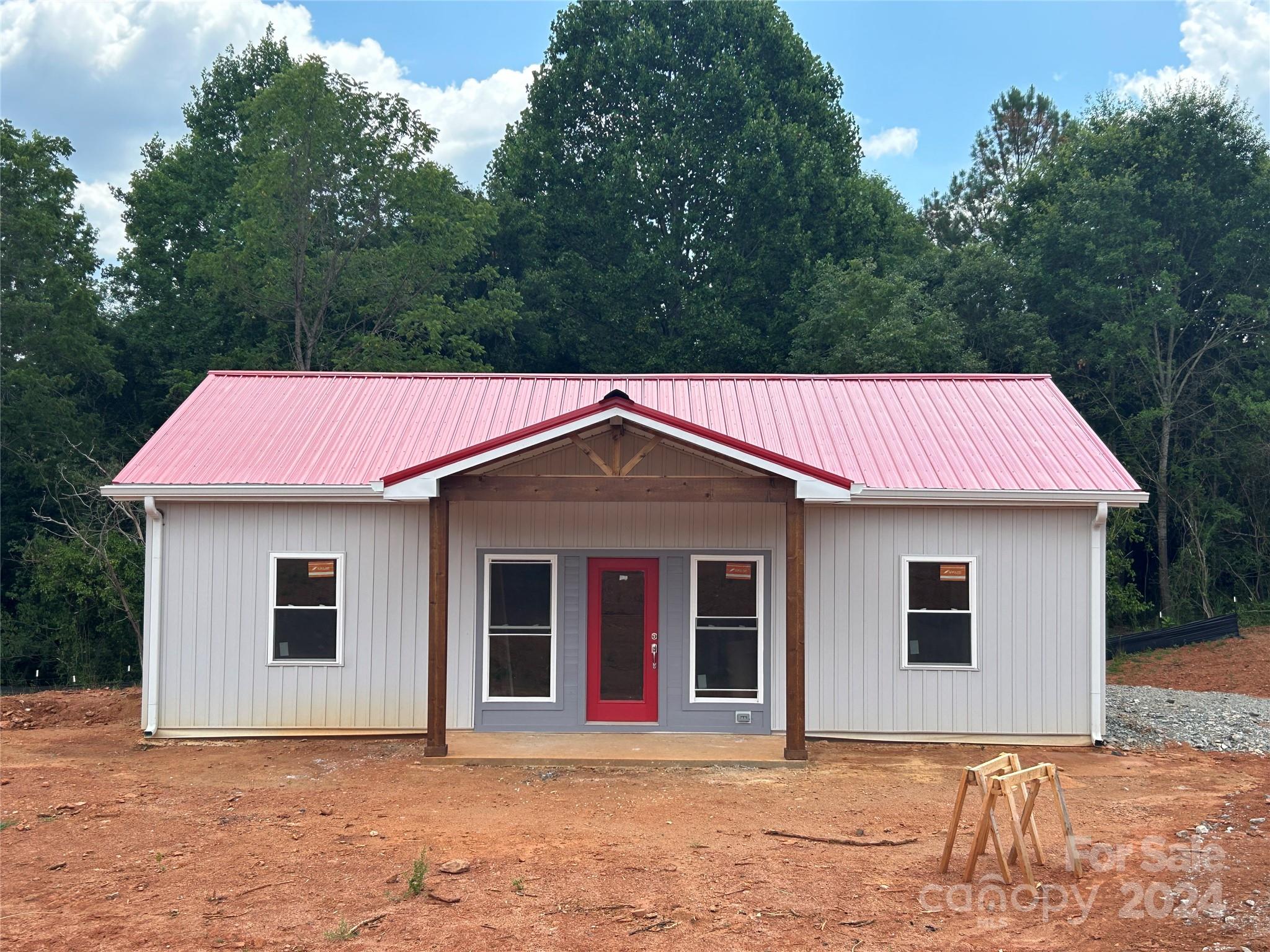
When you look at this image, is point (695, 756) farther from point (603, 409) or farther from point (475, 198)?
point (475, 198)

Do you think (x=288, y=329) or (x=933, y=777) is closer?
(x=933, y=777)

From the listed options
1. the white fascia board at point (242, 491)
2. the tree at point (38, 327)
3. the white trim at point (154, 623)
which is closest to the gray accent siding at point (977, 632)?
the white fascia board at point (242, 491)

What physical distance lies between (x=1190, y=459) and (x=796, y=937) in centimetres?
2050

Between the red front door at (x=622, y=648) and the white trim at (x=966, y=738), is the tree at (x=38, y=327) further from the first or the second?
the white trim at (x=966, y=738)

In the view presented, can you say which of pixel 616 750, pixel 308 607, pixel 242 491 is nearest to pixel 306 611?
pixel 308 607

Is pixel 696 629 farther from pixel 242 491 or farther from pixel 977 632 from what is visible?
pixel 242 491

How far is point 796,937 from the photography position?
576 cm

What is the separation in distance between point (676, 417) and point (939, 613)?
141 inches

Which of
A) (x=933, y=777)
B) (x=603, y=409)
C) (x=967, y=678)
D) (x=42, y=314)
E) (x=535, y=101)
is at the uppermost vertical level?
(x=535, y=101)

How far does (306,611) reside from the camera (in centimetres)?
1100

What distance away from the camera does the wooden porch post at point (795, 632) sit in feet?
32.7

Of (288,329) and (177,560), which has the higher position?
(288,329)

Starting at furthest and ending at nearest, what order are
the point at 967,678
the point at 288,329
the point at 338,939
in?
the point at 288,329 < the point at 967,678 < the point at 338,939

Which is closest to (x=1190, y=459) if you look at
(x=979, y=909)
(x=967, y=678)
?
(x=967, y=678)
